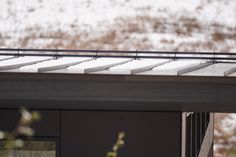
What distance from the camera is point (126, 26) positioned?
15469 millimetres

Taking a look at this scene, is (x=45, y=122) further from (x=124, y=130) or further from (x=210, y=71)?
(x=210, y=71)

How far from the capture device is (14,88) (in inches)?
287

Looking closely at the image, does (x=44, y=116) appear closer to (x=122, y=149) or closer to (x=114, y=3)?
(x=122, y=149)

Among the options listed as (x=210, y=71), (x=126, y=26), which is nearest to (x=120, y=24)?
(x=126, y=26)

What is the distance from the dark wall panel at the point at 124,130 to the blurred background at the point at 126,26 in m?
4.67

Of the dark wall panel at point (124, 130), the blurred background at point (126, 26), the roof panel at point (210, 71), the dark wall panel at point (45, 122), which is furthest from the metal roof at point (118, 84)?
the blurred background at point (126, 26)

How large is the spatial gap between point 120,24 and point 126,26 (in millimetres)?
163

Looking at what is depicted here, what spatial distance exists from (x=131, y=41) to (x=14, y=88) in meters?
7.90

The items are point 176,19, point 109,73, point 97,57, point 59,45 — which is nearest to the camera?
point 109,73

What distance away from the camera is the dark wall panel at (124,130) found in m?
9.30

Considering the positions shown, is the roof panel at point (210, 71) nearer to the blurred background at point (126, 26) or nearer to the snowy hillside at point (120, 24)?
the blurred background at point (126, 26)

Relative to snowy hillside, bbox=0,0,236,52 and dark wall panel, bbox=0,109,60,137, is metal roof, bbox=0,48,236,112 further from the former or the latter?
snowy hillside, bbox=0,0,236,52

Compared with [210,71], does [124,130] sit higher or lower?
lower

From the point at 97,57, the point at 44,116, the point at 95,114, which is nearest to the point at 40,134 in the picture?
the point at 44,116
